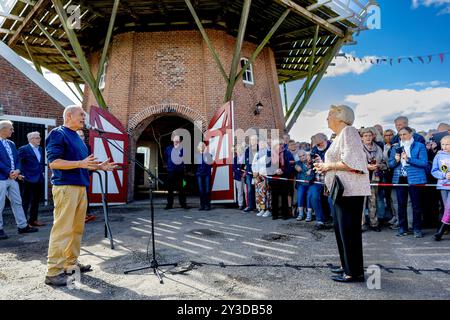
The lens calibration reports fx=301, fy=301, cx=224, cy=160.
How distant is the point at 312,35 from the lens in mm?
12195

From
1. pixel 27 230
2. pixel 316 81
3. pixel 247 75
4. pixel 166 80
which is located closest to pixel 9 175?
pixel 27 230

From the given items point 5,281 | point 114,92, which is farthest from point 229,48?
point 5,281

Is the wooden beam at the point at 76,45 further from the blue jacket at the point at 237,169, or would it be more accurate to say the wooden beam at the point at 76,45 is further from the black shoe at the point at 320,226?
the black shoe at the point at 320,226

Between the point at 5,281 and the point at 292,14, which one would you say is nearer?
the point at 5,281

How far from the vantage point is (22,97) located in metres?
9.61

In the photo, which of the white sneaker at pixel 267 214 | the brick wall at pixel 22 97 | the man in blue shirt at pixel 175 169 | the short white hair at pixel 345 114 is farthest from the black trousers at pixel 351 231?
the brick wall at pixel 22 97

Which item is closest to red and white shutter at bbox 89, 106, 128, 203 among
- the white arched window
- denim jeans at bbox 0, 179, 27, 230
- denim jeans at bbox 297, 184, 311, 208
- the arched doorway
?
the arched doorway

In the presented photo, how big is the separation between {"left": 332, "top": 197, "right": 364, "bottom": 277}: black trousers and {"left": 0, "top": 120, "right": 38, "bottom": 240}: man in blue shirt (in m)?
5.44

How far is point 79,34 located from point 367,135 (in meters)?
11.3

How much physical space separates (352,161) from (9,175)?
5.63 metres

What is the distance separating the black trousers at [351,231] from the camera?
2.98m

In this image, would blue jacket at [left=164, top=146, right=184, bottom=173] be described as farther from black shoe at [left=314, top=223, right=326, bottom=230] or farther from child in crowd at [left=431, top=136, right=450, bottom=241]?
child in crowd at [left=431, top=136, right=450, bottom=241]

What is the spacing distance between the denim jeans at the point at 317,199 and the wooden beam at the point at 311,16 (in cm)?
621
